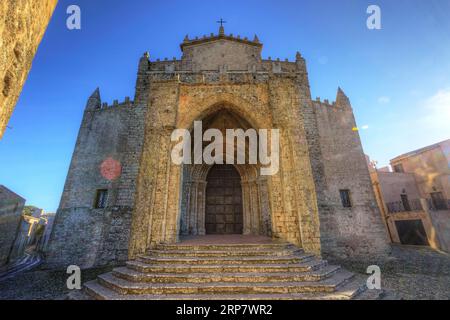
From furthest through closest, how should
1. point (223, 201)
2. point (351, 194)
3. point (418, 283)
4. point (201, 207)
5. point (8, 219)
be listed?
1. point (8, 219)
2. point (351, 194)
3. point (223, 201)
4. point (201, 207)
5. point (418, 283)

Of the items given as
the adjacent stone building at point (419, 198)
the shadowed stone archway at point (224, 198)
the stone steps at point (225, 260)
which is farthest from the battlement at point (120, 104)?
the adjacent stone building at point (419, 198)

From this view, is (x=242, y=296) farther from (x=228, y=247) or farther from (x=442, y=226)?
(x=442, y=226)

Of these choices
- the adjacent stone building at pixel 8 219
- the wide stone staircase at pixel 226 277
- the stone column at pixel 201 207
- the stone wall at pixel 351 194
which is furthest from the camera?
the adjacent stone building at pixel 8 219

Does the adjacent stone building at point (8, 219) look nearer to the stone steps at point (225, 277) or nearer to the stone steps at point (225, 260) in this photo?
the stone steps at point (225, 260)

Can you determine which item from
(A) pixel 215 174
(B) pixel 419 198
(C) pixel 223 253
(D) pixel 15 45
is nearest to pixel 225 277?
(C) pixel 223 253

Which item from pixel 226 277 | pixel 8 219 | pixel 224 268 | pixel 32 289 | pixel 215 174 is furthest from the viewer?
pixel 8 219

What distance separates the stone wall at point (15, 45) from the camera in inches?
74.5

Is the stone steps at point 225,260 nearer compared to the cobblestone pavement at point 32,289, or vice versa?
the stone steps at point 225,260

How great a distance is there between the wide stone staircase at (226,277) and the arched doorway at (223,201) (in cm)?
459

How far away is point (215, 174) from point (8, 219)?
553 inches

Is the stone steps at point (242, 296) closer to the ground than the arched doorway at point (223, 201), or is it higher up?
closer to the ground

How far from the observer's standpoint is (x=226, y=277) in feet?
14.8

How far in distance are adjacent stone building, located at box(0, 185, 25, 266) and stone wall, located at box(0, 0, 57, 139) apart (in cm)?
1445
